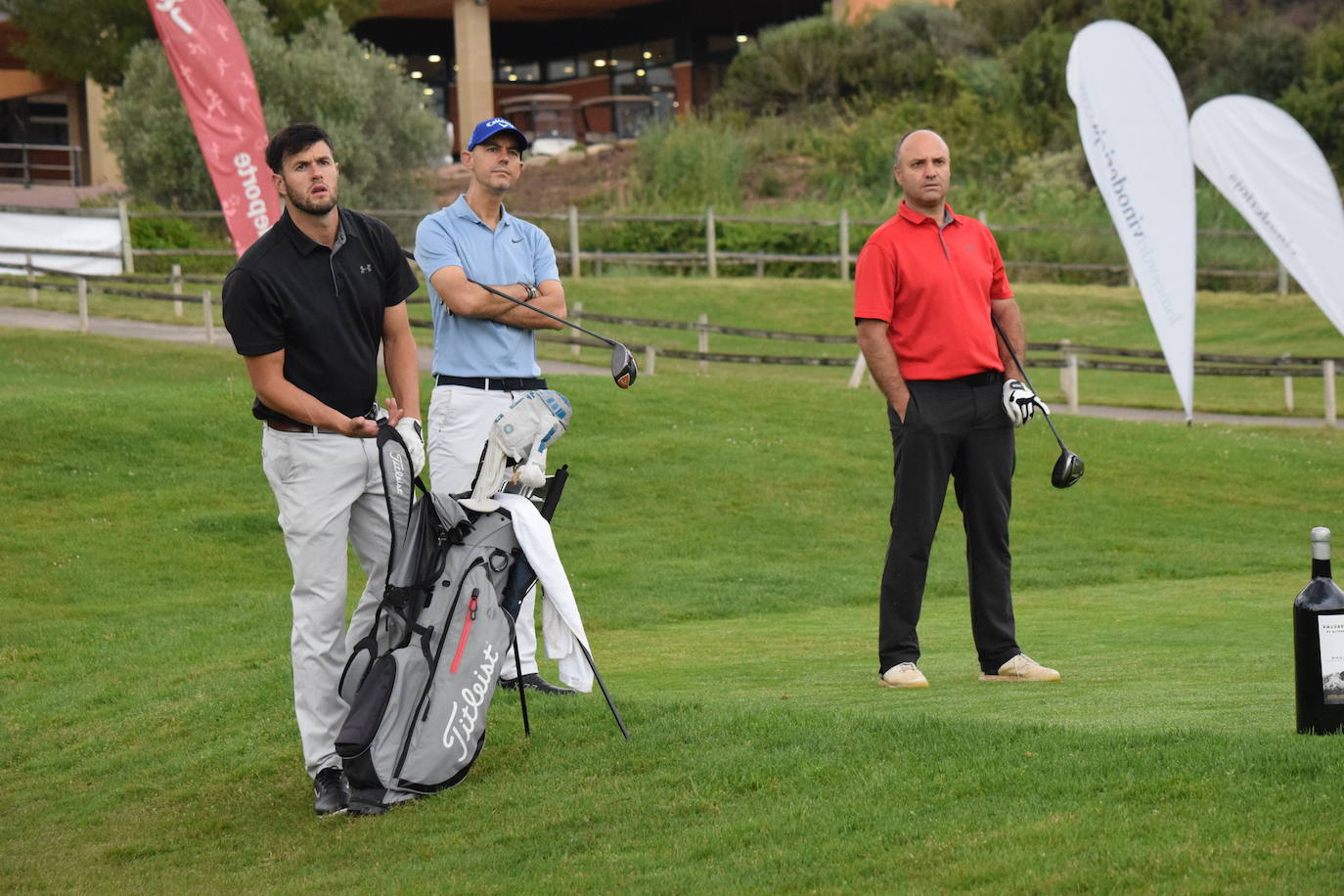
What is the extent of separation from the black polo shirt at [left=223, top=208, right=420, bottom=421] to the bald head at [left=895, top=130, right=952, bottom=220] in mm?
2079

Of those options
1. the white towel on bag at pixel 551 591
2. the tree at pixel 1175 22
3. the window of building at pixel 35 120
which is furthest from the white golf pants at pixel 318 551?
the window of building at pixel 35 120

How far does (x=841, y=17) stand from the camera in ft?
166

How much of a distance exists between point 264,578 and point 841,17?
41025 millimetres

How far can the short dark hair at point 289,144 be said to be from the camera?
5.58 m

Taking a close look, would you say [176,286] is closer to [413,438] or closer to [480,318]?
[480,318]

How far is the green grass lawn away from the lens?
446 centimetres

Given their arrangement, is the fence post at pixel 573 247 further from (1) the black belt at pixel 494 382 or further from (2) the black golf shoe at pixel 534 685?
(2) the black golf shoe at pixel 534 685

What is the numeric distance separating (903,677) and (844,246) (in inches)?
1183

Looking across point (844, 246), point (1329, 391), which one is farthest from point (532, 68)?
A: point (1329, 391)

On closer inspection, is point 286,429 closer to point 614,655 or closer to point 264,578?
point 614,655

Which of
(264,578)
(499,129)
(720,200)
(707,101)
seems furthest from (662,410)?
(707,101)

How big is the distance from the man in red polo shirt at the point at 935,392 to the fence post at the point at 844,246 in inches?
1160

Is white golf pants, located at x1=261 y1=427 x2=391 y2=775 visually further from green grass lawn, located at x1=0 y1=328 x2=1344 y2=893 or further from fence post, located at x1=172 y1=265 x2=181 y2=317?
fence post, located at x1=172 y1=265 x2=181 y2=317

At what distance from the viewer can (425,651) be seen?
216 inches
